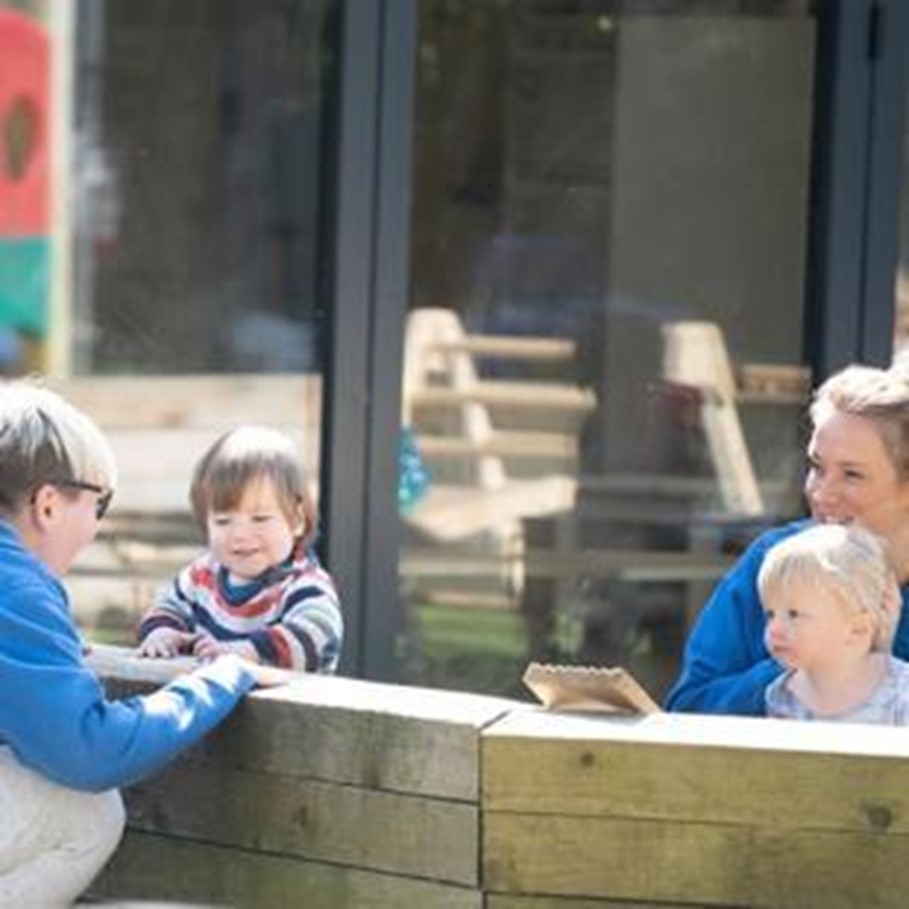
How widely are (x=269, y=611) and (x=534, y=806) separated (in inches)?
42.2

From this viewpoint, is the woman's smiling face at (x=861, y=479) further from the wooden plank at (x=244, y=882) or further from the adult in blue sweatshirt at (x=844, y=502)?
the wooden plank at (x=244, y=882)

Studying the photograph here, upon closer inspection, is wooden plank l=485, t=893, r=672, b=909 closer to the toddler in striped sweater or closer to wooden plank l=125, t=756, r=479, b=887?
wooden plank l=125, t=756, r=479, b=887

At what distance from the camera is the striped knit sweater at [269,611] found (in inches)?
152

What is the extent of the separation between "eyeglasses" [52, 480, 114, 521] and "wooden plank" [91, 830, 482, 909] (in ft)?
1.49

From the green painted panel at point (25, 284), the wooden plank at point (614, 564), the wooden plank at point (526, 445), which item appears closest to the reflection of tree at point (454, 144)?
the wooden plank at point (526, 445)

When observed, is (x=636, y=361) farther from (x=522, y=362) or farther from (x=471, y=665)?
(x=471, y=665)

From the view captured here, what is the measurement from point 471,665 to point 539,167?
4.49ft

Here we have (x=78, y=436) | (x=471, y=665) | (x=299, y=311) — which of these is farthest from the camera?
(x=471, y=665)

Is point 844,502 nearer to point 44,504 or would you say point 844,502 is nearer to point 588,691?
point 588,691

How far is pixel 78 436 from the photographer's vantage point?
3.27m

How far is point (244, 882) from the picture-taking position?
3.27 meters

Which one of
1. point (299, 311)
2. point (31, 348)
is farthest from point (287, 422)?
point (31, 348)

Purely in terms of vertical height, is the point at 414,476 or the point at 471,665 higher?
the point at 414,476

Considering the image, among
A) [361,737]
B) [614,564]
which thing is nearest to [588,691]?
[361,737]
